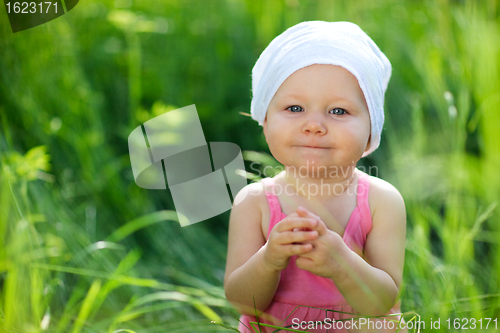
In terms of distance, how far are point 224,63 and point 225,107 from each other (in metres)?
0.28

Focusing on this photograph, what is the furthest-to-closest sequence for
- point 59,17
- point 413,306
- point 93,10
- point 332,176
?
point 93,10 → point 59,17 → point 413,306 → point 332,176

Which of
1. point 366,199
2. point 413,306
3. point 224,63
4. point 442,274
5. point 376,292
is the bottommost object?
point 413,306

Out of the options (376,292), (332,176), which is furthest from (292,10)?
(376,292)

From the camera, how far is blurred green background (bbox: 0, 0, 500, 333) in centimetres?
157

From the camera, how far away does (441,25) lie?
9.41 ft

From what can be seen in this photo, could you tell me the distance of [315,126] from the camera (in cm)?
117

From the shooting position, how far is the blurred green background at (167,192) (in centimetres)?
157

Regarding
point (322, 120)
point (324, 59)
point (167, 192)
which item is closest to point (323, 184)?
point (322, 120)

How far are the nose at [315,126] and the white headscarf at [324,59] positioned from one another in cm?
14

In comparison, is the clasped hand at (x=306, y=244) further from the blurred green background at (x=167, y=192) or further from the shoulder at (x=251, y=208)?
the blurred green background at (x=167, y=192)

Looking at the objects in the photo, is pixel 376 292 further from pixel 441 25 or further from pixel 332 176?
pixel 441 25

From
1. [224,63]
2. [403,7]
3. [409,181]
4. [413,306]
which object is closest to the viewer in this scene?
[413,306]

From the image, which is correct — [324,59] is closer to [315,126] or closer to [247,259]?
[315,126]

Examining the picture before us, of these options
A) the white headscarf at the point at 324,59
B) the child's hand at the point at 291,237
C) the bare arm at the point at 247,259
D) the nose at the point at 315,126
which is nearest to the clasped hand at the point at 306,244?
the child's hand at the point at 291,237
